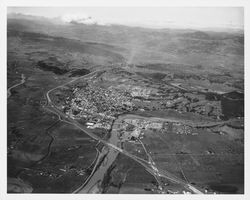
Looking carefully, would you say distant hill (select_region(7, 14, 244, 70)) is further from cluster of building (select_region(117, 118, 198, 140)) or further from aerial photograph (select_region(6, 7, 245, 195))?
cluster of building (select_region(117, 118, 198, 140))

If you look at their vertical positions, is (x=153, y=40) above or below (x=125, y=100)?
above

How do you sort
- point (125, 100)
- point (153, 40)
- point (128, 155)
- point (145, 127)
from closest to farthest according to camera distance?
1. point (128, 155)
2. point (145, 127)
3. point (125, 100)
4. point (153, 40)

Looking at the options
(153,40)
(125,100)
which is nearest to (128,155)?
(125,100)

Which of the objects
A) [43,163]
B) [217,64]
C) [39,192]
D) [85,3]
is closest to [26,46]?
[85,3]

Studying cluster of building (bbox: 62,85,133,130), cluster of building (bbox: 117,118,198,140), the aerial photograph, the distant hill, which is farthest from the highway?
the distant hill

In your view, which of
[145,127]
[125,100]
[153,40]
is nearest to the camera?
[145,127]

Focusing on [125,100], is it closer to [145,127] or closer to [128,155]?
[145,127]

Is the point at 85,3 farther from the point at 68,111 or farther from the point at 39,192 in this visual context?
the point at 39,192

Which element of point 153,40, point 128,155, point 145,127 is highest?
point 153,40
